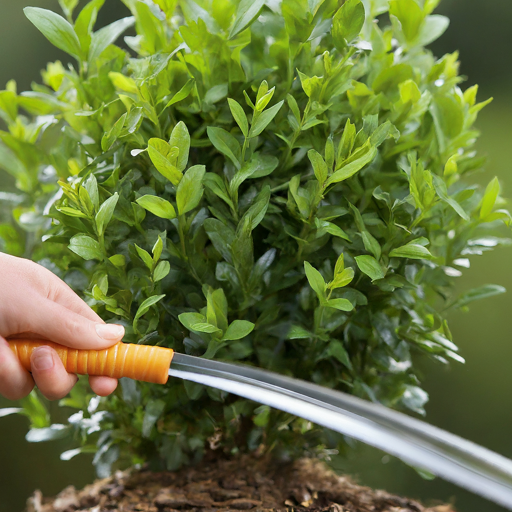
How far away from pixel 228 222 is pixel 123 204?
104 mm

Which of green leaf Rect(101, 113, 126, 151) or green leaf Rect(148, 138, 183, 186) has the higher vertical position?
green leaf Rect(101, 113, 126, 151)

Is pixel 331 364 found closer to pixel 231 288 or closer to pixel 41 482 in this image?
pixel 231 288

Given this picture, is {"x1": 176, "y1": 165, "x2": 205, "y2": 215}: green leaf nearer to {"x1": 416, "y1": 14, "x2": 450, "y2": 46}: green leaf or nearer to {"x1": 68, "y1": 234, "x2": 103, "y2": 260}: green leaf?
{"x1": 68, "y1": 234, "x2": 103, "y2": 260}: green leaf

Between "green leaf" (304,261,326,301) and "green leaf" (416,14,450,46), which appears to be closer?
"green leaf" (304,261,326,301)

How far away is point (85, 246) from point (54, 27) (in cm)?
25

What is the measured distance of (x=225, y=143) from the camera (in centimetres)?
43

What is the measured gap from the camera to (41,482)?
79cm

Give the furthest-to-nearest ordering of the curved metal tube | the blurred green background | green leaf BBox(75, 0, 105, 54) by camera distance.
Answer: the blurred green background, green leaf BBox(75, 0, 105, 54), the curved metal tube

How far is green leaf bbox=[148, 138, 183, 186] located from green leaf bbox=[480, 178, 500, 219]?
34cm

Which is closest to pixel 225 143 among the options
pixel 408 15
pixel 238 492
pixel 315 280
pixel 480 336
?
pixel 315 280

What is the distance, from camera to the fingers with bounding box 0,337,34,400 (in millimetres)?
Answer: 426

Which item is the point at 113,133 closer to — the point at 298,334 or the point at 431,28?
the point at 298,334

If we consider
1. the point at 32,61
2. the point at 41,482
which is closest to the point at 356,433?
the point at 41,482

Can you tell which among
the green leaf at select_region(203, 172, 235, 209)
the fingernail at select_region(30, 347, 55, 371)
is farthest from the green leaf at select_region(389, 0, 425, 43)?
the fingernail at select_region(30, 347, 55, 371)
